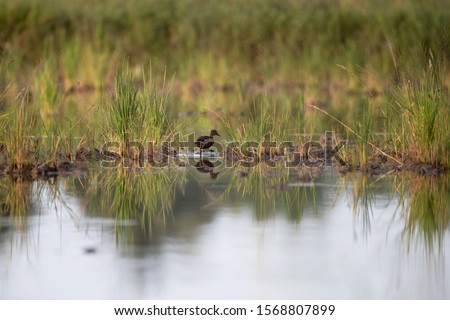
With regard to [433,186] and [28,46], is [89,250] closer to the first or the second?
[433,186]

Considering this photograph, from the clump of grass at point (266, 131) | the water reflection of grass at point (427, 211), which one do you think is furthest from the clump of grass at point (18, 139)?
the water reflection of grass at point (427, 211)

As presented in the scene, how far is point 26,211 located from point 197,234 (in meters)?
1.70

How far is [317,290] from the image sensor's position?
5.32 m

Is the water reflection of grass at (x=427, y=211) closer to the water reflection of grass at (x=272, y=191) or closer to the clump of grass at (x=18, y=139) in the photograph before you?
the water reflection of grass at (x=272, y=191)

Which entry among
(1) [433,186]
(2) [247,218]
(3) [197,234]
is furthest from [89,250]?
(1) [433,186]

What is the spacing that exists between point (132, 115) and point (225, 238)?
4.09m
